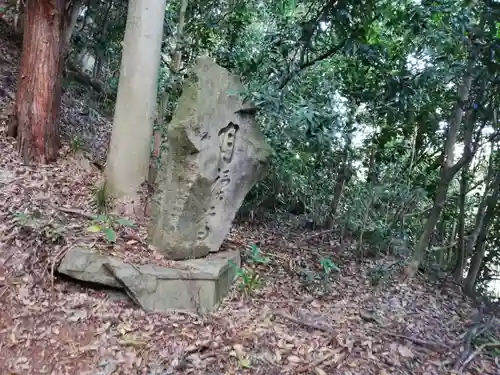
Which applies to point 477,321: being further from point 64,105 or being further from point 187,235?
point 64,105

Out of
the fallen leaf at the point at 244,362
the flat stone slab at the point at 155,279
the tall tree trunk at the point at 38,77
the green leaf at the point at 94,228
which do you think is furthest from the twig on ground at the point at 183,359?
the tall tree trunk at the point at 38,77

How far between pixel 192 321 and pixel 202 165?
A: 124 cm

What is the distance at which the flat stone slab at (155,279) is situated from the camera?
3348 millimetres

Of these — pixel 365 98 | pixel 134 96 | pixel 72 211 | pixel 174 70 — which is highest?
pixel 174 70

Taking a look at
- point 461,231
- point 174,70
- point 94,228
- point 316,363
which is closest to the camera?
point 316,363

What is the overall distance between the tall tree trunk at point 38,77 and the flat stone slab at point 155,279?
189 cm

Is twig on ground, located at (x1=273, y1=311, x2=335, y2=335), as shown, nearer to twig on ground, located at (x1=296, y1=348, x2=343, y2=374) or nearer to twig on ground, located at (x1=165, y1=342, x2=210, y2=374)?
twig on ground, located at (x1=296, y1=348, x2=343, y2=374)

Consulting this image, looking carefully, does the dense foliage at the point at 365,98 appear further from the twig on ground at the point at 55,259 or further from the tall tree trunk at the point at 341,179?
the twig on ground at the point at 55,259

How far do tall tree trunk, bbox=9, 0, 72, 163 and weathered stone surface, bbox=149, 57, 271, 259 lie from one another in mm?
1821

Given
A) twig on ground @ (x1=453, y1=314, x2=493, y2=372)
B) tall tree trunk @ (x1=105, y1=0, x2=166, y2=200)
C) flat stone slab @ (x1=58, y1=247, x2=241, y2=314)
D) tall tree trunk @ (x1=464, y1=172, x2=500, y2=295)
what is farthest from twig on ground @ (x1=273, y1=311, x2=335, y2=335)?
tall tree trunk @ (x1=464, y1=172, x2=500, y2=295)

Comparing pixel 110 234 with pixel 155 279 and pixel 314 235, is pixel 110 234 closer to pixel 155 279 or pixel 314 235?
pixel 155 279

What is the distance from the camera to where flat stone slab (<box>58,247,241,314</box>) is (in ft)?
11.0

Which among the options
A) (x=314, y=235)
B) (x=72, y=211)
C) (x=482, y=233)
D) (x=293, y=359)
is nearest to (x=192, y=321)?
(x=293, y=359)

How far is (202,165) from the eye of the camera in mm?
3666
